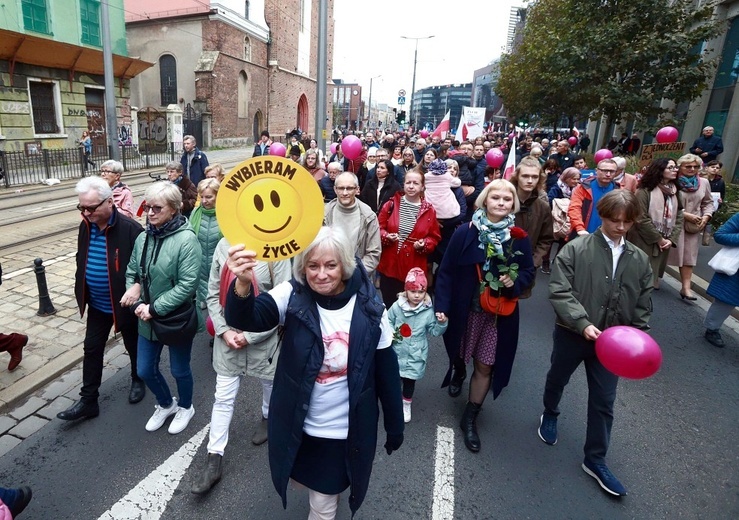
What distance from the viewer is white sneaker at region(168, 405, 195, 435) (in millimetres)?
3561

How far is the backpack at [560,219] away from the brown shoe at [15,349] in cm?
612

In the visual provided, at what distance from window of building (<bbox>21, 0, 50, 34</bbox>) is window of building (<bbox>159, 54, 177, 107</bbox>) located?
14922mm

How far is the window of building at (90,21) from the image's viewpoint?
20.2m

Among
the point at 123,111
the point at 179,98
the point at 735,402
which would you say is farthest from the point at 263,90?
the point at 735,402

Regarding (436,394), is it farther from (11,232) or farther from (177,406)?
(11,232)

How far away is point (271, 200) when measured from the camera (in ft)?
6.31

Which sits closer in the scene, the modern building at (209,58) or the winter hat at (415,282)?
the winter hat at (415,282)

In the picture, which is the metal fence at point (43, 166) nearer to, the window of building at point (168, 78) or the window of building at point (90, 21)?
the window of building at point (90, 21)

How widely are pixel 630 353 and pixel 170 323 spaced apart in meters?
2.93

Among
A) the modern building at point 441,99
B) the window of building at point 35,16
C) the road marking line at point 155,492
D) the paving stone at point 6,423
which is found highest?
the modern building at point 441,99

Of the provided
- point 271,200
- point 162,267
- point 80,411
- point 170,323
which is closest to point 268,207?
point 271,200

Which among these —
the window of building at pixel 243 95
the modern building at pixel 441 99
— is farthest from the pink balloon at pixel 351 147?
the modern building at pixel 441 99

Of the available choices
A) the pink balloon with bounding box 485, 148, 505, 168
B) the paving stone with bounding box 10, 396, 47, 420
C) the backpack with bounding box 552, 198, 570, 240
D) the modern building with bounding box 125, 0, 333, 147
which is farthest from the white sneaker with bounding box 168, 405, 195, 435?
the modern building with bounding box 125, 0, 333, 147

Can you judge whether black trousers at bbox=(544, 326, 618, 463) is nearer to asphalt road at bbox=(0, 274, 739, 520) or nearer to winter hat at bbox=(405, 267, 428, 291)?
asphalt road at bbox=(0, 274, 739, 520)
